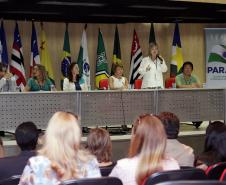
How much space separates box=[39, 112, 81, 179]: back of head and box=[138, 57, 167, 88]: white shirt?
5658 millimetres

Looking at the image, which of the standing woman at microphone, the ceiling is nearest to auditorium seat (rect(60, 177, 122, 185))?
the standing woman at microphone

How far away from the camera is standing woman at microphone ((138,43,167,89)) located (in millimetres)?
8153

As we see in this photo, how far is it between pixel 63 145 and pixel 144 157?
497mm

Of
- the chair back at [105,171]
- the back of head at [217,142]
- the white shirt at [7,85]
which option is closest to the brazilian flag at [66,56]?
the white shirt at [7,85]

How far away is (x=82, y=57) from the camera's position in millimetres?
10531

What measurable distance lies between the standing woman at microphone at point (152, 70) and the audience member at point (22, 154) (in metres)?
4.81

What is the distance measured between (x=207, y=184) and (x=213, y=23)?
10132 mm

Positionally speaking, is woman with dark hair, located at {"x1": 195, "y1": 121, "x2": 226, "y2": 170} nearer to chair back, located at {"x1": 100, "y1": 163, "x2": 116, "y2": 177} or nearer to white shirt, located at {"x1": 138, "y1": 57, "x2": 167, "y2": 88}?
chair back, located at {"x1": 100, "y1": 163, "x2": 116, "y2": 177}

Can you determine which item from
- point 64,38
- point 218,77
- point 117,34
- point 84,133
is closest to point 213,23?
point 218,77

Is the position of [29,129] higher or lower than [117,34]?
lower

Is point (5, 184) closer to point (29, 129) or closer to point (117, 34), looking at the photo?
point (29, 129)

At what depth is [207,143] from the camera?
348cm

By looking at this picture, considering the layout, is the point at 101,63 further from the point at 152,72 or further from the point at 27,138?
the point at 27,138

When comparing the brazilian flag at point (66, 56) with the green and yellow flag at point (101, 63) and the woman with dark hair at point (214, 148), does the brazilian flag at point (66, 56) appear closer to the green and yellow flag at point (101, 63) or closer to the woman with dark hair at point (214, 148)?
the green and yellow flag at point (101, 63)
